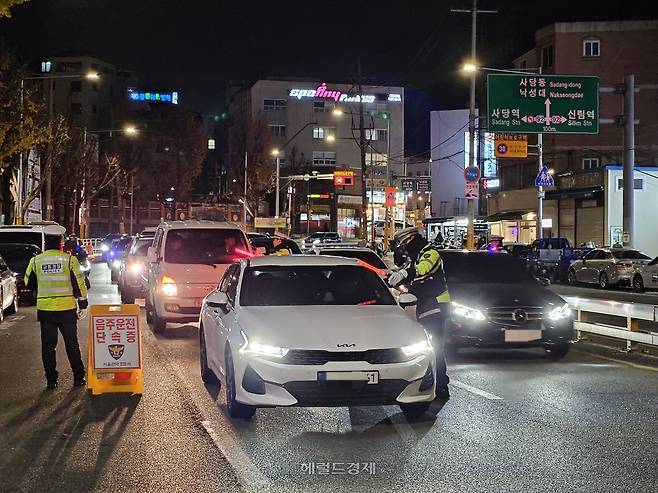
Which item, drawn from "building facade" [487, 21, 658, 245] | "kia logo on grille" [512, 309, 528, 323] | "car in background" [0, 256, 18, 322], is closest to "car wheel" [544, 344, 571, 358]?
"kia logo on grille" [512, 309, 528, 323]

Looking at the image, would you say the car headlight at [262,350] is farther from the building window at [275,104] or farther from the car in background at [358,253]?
the building window at [275,104]

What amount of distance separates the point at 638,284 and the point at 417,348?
24.3 metres

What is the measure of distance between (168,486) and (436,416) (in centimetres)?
338

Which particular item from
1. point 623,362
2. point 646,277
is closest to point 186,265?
point 623,362

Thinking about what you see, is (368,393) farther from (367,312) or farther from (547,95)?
(547,95)

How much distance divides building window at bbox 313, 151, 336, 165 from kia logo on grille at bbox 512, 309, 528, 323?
2991 inches

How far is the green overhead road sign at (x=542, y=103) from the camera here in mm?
27750

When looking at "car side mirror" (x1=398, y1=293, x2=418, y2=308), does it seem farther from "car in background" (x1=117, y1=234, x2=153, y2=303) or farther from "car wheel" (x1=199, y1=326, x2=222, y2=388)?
"car in background" (x1=117, y1=234, x2=153, y2=303)

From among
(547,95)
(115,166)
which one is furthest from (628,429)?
(115,166)

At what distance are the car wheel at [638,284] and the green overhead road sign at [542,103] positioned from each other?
5758 mm

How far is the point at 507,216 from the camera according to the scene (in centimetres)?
6134

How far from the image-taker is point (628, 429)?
8.17 m

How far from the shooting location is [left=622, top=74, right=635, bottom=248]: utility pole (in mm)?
26047

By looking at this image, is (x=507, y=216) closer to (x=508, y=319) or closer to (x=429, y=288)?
(x=508, y=319)
